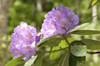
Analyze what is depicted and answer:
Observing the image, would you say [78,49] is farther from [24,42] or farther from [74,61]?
[24,42]

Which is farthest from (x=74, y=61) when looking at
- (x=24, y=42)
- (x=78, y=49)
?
(x=24, y=42)

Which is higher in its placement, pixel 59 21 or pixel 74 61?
pixel 59 21

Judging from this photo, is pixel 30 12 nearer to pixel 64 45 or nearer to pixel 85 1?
pixel 85 1

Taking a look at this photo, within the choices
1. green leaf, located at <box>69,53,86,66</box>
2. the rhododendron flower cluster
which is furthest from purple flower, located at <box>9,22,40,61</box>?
green leaf, located at <box>69,53,86,66</box>

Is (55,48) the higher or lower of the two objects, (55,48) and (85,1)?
the lower

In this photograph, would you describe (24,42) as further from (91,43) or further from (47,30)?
(91,43)

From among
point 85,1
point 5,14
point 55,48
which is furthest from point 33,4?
point 55,48
